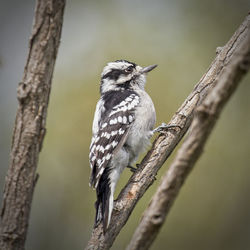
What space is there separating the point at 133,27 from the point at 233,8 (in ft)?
7.73

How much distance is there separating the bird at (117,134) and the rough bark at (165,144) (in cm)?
26

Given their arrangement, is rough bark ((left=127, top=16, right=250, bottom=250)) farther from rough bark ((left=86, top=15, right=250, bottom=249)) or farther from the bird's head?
the bird's head

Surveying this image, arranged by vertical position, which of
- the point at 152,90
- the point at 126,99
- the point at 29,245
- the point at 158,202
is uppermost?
the point at 152,90

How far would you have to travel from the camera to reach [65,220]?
290 inches

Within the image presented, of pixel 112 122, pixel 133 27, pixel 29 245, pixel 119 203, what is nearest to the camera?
pixel 119 203

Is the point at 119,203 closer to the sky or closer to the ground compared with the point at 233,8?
closer to the ground

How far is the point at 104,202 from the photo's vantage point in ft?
13.8

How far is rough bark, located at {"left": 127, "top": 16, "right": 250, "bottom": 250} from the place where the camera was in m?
2.47

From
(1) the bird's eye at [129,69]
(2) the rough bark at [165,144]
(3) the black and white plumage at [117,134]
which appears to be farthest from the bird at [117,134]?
(2) the rough bark at [165,144]

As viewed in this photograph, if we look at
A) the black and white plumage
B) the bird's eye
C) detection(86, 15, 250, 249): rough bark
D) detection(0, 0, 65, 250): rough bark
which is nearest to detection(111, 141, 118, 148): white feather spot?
the black and white plumage

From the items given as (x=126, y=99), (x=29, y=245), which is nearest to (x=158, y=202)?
(x=126, y=99)

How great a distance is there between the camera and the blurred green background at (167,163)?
7.03 m

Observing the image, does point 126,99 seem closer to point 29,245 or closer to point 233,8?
point 29,245

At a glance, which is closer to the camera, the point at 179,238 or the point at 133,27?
the point at 179,238
